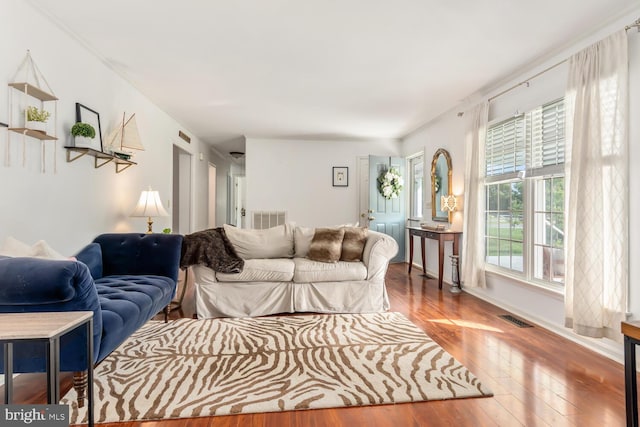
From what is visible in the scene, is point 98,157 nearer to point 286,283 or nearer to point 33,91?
point 33,91

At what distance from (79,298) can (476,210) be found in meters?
3.83

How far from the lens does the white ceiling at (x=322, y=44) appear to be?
253 cm

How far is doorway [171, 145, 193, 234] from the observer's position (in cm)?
661

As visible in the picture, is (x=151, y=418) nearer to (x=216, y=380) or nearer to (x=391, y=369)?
(x=216, y=380)

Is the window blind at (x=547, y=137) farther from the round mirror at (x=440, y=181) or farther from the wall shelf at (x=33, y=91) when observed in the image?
the wall shelf at (x=33, y=91)

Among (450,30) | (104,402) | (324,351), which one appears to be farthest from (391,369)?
(450,30)

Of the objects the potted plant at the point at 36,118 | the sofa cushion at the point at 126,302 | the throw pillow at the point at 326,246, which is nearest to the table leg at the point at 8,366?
the sofa cushion at the point at 126,302

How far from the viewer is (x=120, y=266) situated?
3.02 m

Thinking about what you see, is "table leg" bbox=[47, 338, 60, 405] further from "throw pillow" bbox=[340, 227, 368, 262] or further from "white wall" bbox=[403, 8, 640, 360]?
"white wall" bbox=[403, 8, 640, 360]

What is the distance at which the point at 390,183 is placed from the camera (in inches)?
265

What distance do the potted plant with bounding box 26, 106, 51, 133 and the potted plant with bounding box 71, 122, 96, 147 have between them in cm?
A: 39

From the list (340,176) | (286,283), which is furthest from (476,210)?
(340,176)

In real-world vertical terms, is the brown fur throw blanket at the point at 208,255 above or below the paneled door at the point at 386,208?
below

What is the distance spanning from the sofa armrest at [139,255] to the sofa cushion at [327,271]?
1.13 metres
